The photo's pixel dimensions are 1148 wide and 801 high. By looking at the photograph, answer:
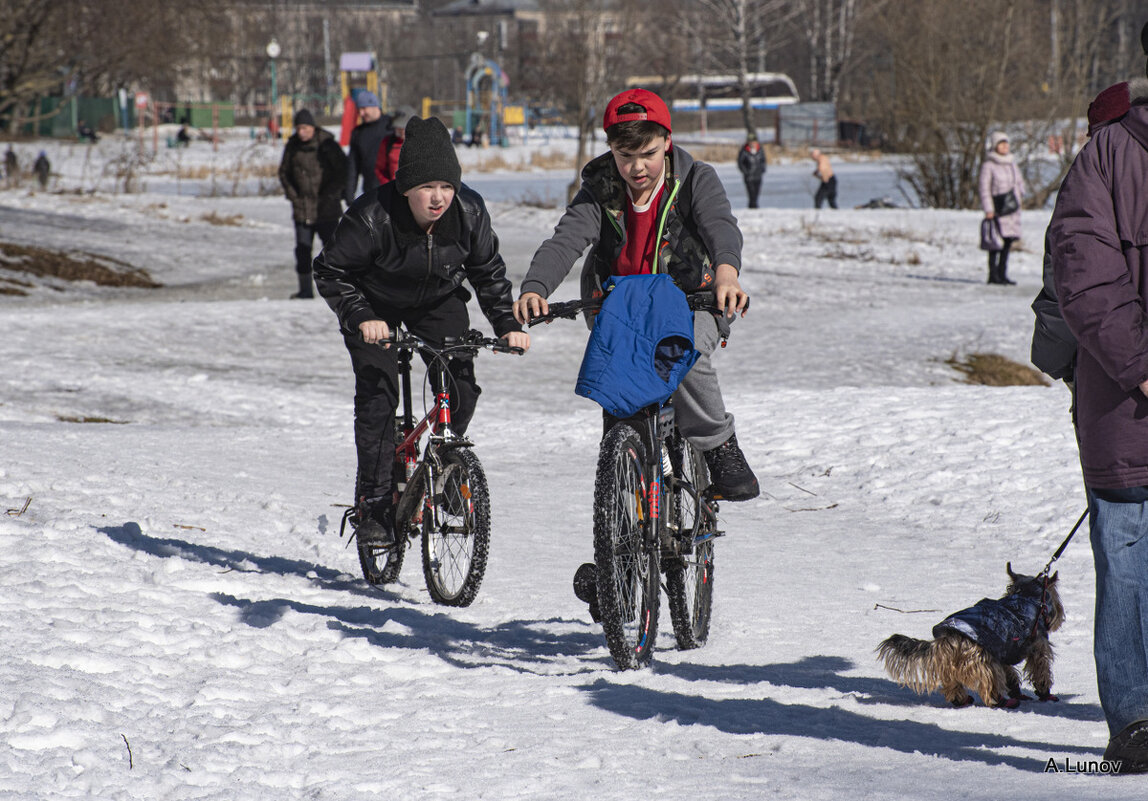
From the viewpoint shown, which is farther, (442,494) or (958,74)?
(958,74)

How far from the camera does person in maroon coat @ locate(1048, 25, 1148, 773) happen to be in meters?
2.96

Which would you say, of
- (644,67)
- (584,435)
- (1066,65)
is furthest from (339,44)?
(584,435)

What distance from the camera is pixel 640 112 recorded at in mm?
4242

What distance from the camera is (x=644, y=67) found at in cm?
7888

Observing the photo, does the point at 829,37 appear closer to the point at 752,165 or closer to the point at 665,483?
the point at 752,165

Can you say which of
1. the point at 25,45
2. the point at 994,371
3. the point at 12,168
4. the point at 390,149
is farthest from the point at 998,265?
the point at 12,168

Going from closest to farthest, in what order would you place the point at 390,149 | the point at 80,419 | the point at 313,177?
the point at 80,419 → the point at 390,149 → the point at 313,177

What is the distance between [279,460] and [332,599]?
289 centimetres

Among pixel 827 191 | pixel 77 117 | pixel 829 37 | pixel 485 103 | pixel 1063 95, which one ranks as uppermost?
pixel 829 37

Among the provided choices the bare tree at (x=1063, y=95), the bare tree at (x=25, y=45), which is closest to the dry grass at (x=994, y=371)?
the bare tree at (x=25, y=45)

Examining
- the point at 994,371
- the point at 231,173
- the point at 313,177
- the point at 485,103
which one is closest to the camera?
the point at 994,371

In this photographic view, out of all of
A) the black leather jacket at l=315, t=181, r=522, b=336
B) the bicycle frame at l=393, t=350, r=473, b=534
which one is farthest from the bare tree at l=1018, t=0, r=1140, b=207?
the bicycle frame at l=393, t=350, r=473, b=534

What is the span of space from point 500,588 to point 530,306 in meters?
1.94

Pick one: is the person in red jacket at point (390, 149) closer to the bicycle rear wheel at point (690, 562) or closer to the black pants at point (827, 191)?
the bicycle rear wheel at point (690, 562)
